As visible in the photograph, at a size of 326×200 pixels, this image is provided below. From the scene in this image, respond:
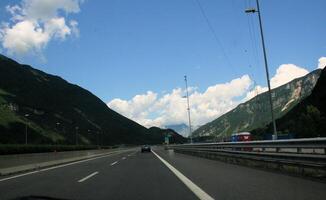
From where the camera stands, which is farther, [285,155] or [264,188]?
[285,155]

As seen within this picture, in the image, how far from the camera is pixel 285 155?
1429cm

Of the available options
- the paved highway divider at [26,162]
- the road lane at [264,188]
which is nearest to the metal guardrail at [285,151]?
the road lane at [264,188]

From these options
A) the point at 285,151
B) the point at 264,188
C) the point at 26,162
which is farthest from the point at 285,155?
the point at 26,162

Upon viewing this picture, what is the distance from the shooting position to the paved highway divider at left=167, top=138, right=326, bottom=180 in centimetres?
1198

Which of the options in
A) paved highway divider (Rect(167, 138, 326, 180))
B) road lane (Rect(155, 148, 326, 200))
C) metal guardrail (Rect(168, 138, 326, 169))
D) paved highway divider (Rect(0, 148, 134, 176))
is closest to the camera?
road lane (Rect(155, 148, 326, 200))

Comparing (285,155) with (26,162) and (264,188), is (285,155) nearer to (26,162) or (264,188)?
(264,188)

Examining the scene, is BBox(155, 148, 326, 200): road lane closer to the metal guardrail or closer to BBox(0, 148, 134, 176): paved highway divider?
the metal guardrail

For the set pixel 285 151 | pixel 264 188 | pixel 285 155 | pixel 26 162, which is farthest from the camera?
pixel 26 162

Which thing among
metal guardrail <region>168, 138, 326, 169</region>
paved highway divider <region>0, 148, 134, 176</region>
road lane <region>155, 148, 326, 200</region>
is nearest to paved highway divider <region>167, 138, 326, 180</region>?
metal guardrail <region>168, 138, 326, 169</region>

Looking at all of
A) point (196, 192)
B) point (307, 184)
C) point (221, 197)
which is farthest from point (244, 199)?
point (307, 184)

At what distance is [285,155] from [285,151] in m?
1.48

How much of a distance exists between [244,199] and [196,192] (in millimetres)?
1521

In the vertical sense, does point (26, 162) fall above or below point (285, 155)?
above

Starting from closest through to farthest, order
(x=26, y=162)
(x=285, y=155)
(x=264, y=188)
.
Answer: (x=264, y=188), (x=285, y=155), (x=26, y=162)
